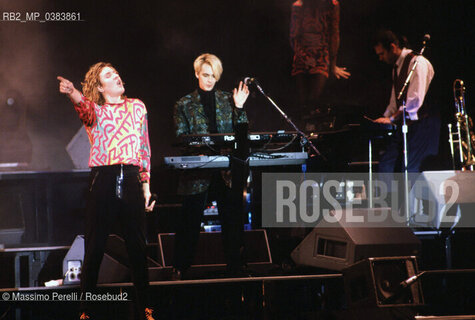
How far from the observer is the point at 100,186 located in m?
2.98

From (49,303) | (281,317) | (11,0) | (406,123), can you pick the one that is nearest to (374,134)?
(406,123)

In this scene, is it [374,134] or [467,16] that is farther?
[467,16]

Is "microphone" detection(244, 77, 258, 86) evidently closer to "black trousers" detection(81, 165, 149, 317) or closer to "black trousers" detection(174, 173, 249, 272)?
"black trousers" detection(174, 173, 249, 272)

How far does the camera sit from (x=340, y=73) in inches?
268

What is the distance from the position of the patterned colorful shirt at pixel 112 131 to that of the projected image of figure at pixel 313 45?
3.87 metres

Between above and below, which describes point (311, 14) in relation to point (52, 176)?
above

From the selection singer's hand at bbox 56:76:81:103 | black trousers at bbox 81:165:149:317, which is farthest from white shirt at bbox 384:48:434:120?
singer's hand at bbox 56:76:81:103

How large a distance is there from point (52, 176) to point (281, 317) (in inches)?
161

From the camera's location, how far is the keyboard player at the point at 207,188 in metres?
3.63

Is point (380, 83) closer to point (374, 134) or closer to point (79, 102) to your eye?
point (374, 134)

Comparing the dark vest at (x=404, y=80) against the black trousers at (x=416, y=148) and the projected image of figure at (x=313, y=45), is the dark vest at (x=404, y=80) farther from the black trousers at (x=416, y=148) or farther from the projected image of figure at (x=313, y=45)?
the projected image of figure at (x=313, y=45)

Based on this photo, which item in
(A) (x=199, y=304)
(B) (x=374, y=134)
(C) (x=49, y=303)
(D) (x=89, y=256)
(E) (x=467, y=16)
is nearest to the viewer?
(D) (x=89, y=256)

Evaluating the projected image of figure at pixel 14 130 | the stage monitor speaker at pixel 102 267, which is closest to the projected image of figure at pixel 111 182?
the stage monitor speaker at pixel 102 267

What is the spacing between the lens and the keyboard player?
363cm
